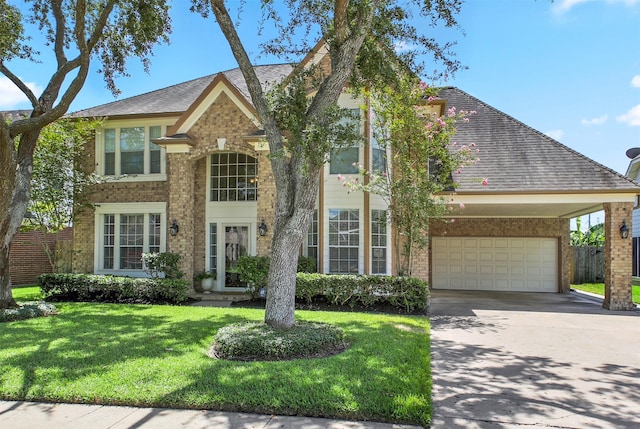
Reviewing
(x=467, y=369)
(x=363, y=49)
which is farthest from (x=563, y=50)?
(x=467, y=369)

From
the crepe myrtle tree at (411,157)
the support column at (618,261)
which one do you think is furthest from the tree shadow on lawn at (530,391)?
the support column at (618,261)

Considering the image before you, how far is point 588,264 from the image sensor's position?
21328mm

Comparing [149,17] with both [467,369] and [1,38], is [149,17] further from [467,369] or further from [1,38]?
[467,369]

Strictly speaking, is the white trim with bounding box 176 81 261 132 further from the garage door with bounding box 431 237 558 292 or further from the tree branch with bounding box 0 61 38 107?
the garage door with bounding box 431 237 558 292

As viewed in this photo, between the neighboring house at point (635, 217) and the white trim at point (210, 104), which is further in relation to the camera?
the neighboring house at point (635, 217)

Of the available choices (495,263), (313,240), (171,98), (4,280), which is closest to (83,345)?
(4,280)

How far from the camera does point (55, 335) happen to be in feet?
27.1

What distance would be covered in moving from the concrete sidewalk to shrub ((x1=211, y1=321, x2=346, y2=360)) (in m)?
1.81

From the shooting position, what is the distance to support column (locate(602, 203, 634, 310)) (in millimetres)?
12523

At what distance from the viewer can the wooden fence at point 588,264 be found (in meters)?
21.2

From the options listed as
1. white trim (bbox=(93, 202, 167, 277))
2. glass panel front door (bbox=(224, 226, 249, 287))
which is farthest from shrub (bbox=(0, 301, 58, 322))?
glass panel front door (bbox=(224, 226, 249, 287))

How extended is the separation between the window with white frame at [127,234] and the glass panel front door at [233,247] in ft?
6.91

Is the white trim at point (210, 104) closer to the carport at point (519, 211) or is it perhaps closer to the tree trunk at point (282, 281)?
the carport at point (519, 211)

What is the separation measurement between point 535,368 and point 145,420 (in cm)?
514
